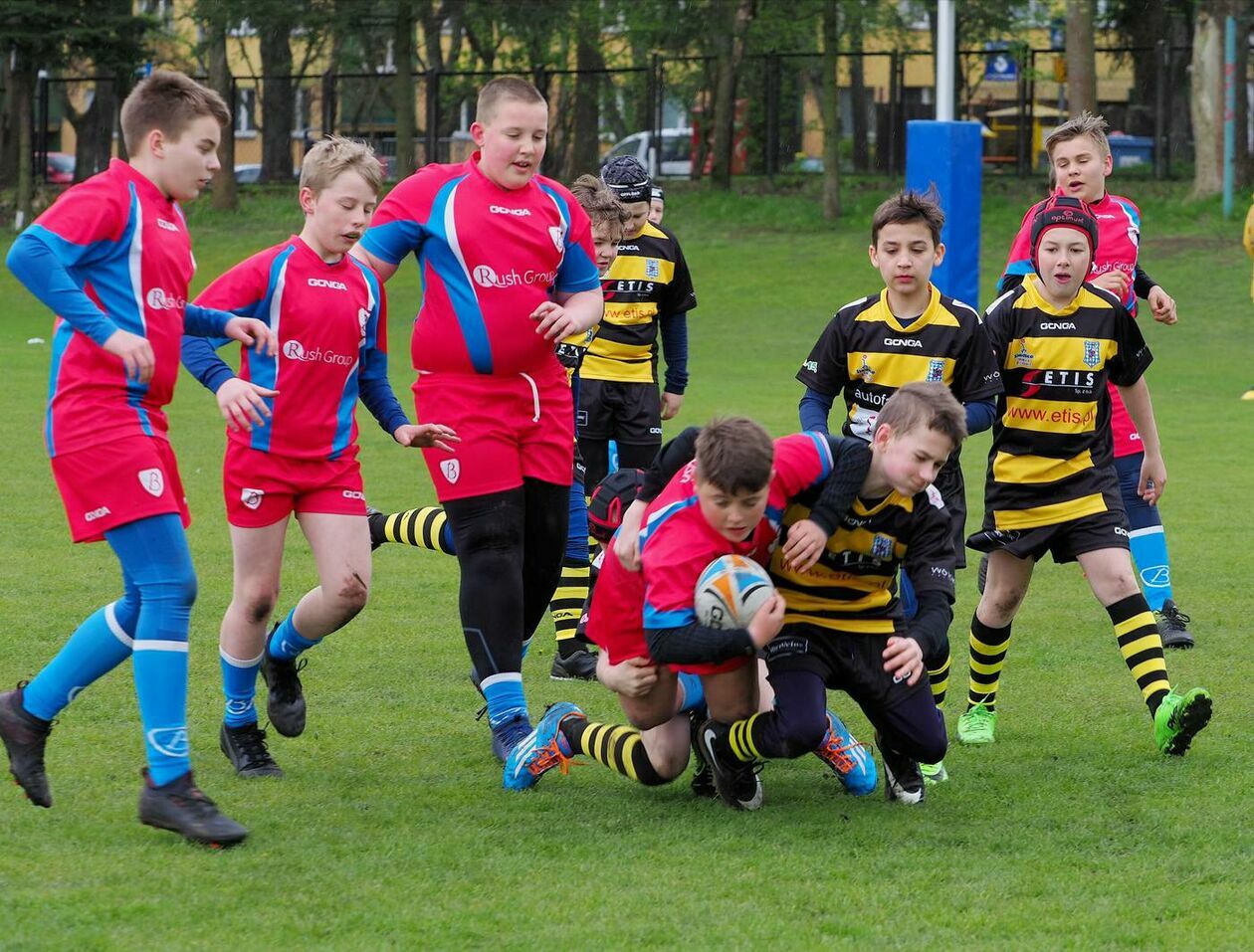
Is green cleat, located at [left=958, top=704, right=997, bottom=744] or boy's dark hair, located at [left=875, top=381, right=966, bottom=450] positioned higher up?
boy's dark hair, located at [left=875, top=381, right=966, bottom=450]

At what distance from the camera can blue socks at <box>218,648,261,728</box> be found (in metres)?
5.38

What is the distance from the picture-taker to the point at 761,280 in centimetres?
2638

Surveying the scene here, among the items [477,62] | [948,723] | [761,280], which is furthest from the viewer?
[477,62]

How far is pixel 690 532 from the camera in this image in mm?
4820

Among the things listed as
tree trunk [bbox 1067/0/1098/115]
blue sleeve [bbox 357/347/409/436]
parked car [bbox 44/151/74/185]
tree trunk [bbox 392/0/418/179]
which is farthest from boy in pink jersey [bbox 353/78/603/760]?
parked car [bbox 44/151/74/185]

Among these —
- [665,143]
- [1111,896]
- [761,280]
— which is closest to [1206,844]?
[1111,896]

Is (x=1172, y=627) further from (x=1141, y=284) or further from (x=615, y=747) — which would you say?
(x=615, y=747)

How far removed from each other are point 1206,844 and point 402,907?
7.08ft

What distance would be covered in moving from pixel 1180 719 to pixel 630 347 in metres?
3.46

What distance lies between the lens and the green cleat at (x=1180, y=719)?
5.45m

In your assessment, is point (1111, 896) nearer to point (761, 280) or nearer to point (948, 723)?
point (948, 723)

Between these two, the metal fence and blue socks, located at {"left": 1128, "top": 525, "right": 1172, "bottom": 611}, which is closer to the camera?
blue socks, located at {"left": 1128, "top": 525, "right": 1172, "bottom": 611}

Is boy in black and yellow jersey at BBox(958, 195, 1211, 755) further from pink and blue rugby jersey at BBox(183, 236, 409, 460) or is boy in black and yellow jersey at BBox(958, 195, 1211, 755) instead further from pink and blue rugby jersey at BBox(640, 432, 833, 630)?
pink and blue rugby jersey at BBox(183, 236, 409, 460)

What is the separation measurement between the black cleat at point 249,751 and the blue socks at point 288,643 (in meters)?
0.29
